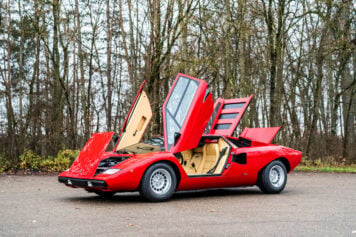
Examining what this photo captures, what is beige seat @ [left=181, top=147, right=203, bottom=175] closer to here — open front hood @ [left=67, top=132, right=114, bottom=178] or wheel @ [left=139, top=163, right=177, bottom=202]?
wheel @ [left=139, top=163, right=177, bottom=202]

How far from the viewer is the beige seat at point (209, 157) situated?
9.77 metres

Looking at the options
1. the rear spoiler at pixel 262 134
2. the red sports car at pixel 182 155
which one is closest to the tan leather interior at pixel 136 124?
the red sports car at pixel 182 155

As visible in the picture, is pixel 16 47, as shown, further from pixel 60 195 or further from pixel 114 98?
pixel 60 195

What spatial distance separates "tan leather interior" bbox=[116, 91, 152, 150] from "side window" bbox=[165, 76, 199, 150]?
50 centimetres

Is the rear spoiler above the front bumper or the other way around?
above

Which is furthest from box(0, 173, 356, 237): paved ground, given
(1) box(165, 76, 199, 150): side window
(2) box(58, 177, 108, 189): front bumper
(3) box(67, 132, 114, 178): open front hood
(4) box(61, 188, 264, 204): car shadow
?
(1) box(165, 76, 199, 150): side window

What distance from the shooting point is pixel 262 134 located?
10469 millimetres

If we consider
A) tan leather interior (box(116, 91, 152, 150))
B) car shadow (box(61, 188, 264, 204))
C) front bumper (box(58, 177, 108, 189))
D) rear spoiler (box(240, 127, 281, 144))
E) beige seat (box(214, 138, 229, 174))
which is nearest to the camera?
front bumper (box(58, 177, 108, 189))

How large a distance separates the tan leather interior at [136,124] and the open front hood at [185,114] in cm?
47

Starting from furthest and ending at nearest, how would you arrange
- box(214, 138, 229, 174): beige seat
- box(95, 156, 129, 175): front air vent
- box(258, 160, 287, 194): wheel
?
box(258, 160, 287, 194): wheel, box(214, 138, 229, 174): beige seat, box(95, 156, 129, 175): front air vent

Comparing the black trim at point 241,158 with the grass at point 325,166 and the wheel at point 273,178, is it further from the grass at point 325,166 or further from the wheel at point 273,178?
the grass at point 325,166

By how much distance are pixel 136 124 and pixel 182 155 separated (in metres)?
1.27

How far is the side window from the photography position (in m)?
8.98

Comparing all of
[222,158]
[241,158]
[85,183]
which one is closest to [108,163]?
[85,183]
